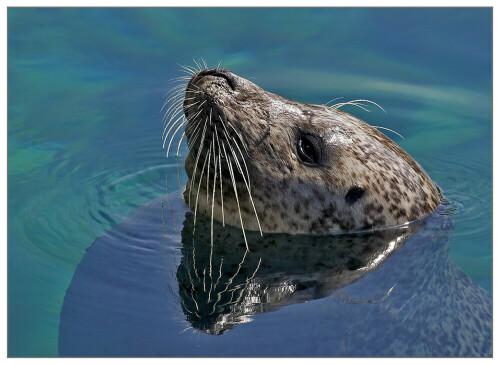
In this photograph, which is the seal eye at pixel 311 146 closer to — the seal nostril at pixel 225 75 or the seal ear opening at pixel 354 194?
the seal ear opening at pixel 354 194

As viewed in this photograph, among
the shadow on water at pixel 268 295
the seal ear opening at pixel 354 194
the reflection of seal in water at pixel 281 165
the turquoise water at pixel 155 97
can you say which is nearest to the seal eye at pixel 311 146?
the reflection of seal in water at pixel 281 165

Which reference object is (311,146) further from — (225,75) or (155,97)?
(155,97)

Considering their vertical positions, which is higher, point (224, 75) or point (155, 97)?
point (224, 75)

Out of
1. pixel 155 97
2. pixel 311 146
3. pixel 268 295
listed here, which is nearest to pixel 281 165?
pixel 311 146

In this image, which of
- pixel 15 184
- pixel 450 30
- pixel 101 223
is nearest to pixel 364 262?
pixel 101 223

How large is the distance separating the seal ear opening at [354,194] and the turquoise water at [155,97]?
935 millimetres

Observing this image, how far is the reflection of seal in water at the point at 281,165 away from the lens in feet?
21.4

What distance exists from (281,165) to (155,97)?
394 centimetres

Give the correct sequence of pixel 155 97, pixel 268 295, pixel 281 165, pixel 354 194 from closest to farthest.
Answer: pixel 268 295
pixel 281 165
pixel 354 194
pixel 155 97

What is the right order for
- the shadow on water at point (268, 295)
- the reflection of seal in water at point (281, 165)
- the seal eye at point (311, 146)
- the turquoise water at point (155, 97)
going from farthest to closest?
the turquoise water at point (155, 97)
the seal eye at point (311, 146)
the reflection of seal in water at point (281, 165)
the shadow on water at point (268, 295)

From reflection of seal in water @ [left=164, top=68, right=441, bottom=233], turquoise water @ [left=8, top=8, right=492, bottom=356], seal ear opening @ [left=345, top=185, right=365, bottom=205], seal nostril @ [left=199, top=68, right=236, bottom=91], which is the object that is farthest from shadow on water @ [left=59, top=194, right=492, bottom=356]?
seal nostril @ [left=199, top=68, right=236, bottom=91]

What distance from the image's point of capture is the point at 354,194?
262 inches

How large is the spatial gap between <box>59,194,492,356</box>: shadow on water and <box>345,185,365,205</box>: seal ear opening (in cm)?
29

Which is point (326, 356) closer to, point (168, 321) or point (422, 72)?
point (168, 321)
